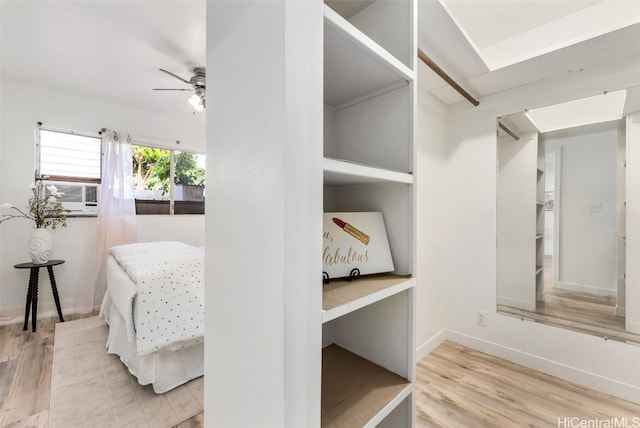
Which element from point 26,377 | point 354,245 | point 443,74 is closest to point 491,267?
point 443,74

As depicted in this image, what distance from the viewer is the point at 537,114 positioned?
199 cm

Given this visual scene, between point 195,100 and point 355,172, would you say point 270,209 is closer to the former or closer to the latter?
point 355,172

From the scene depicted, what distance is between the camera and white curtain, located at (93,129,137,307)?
10.7 feet

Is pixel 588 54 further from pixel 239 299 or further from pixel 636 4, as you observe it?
pixel 239 299

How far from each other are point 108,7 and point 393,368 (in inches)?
108

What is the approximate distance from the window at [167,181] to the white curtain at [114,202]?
0.71ft

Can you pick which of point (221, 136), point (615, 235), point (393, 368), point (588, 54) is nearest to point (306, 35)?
point (221, 136)

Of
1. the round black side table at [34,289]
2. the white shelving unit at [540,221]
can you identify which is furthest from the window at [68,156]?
the white shelving unit at [540,221]

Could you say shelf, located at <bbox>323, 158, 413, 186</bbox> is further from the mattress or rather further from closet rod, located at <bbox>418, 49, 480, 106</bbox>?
the mattress

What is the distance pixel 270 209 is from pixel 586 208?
2345 mm

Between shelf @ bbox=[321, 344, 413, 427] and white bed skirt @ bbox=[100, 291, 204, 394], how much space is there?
4.34ft

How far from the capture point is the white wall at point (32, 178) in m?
2.82

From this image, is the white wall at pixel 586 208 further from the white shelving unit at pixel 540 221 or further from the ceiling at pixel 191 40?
the ceiling at pixel 191 40

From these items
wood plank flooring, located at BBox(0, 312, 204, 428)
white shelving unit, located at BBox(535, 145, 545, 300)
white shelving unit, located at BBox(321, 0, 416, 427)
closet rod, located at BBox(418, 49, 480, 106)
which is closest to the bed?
wood plank flooring, located at BBox(0, 312, 204, 428)
